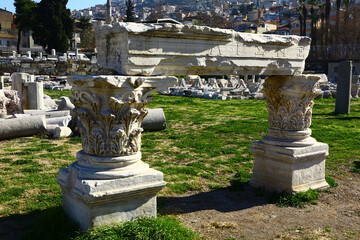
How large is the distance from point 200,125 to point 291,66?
5.55 m

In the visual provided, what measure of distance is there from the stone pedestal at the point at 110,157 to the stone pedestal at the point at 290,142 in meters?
2.34

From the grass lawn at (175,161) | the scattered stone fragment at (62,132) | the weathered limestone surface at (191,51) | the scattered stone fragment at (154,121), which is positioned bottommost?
the grass lawn at (175,161)

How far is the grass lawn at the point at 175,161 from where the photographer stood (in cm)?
439

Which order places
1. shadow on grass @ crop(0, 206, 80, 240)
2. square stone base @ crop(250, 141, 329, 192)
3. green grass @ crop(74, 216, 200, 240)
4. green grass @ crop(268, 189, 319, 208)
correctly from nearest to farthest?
1. green grass @ crop(74, 216, 200, 240)
2. shadow on grass @ crop(0, 206, 80, 240)
3. green grass @ crop(268, 189, 319, 208)
4. square stone base @ crop(250, 141, 329, 192)

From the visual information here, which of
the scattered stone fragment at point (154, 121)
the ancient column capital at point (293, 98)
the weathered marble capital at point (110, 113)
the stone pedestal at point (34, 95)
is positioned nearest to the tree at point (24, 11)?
the stone pedestal at point (34, 95)

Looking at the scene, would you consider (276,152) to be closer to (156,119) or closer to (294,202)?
(294,202)

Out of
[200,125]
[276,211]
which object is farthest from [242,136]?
[276,211]

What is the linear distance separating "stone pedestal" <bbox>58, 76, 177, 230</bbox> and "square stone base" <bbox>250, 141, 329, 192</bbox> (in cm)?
233

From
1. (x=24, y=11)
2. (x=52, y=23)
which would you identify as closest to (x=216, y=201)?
(x=52, y=23)

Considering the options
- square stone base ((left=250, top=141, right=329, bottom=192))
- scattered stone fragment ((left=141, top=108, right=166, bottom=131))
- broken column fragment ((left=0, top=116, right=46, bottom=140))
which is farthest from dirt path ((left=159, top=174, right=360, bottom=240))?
broken column fragment ((left=0, top=116, right=46, bottom=140))

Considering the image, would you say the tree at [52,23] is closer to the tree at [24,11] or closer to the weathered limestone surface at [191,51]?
the tree at [24,11]

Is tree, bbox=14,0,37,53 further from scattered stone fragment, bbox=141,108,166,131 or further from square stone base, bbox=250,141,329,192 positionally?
square stone base, bbox=250,141,329,192

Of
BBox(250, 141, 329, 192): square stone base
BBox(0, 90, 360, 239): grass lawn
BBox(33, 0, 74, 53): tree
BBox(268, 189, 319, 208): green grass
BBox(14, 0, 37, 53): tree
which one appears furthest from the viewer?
BBox(14, 0, 37, 53): tree

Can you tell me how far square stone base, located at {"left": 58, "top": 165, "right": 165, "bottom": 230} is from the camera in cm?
371
